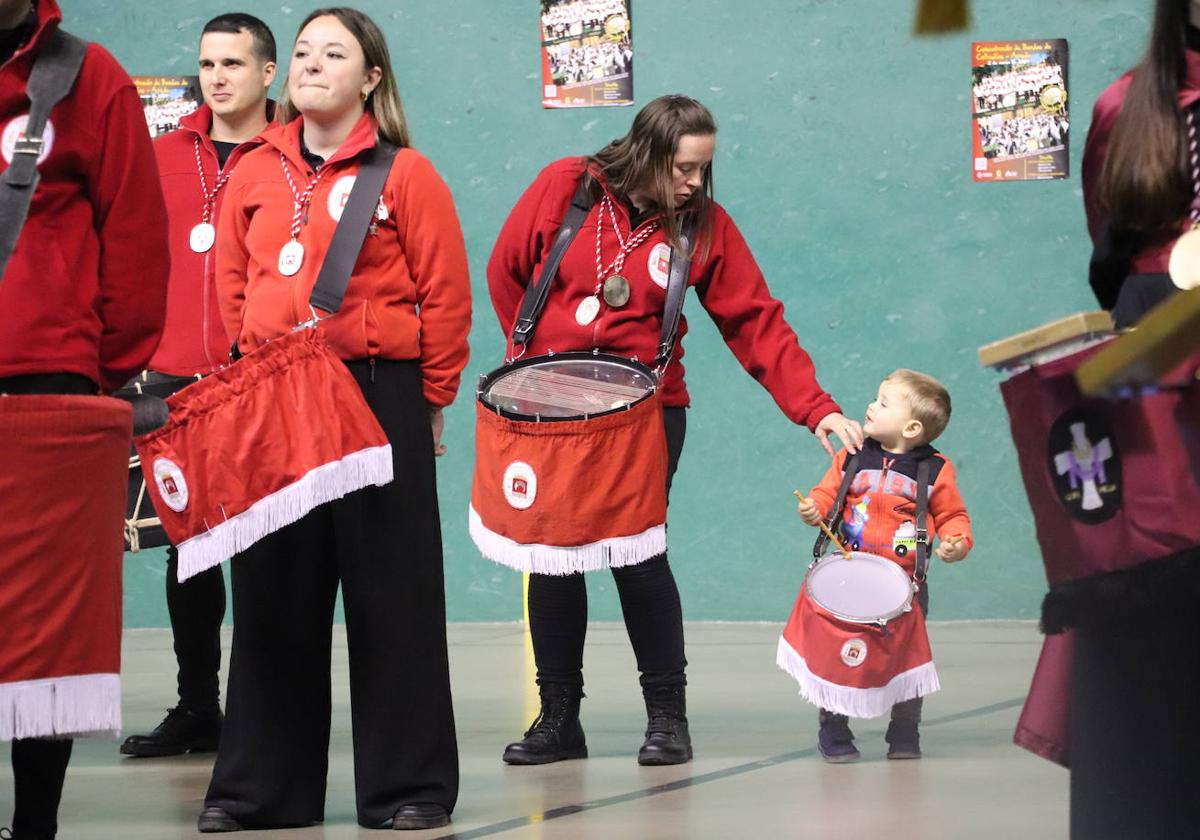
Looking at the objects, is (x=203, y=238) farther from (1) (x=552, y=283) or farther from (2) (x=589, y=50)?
(2) (x=589, y=50)

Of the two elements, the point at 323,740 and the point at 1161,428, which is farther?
the point at 323,740

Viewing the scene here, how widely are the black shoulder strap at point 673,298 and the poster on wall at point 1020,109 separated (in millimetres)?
2898

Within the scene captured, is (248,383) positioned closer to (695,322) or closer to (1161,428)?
(1161,428)

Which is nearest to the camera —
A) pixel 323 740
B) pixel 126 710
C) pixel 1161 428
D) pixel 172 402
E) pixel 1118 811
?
pixel 1161 428

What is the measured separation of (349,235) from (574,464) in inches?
36.6

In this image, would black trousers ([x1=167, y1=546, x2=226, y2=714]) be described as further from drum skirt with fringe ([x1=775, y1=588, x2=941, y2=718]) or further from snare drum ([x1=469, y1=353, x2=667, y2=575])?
drum skirt with fringe ([x1=775, y1=588, x2=941, y2=718])

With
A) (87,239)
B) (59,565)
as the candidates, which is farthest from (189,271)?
(59,565)

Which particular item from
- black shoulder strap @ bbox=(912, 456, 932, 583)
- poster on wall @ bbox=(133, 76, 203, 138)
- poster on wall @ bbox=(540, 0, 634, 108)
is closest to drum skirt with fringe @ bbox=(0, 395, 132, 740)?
black shoulder strap @ bbox=(912, 456, 932, 583)

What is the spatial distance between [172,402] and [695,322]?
393 centimetres

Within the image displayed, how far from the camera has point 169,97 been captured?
7.13 meters

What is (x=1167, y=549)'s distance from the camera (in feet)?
6.68

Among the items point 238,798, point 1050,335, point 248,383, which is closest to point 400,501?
point 248,383

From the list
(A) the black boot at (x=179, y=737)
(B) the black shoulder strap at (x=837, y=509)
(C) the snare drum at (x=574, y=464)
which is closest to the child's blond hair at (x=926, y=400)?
(B) the black shoulder strap at (x=837, y=509)

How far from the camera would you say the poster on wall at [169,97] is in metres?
7.11
